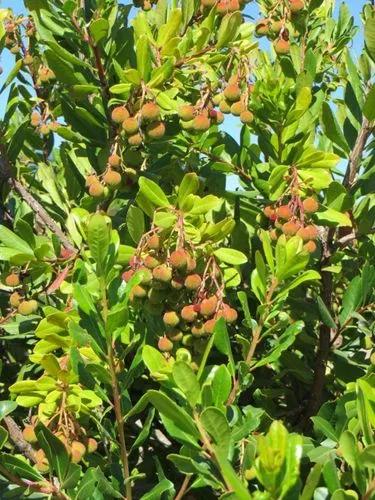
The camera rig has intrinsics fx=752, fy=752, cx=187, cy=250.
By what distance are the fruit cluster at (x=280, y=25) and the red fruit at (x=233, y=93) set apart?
18 centimetres

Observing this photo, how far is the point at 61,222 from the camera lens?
1679 mm

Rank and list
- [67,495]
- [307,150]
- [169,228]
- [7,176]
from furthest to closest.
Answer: [7,176]
[307,150]
[169,228]
[67,495]

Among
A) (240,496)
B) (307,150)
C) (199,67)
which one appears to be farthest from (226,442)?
(199,67)

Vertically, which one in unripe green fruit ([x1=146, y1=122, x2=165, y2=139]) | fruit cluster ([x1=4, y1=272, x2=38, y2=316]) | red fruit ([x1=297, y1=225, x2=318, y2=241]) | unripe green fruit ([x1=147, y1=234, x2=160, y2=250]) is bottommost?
fruit cluster ([x1=4, y1=272, x2=38, y2=316])

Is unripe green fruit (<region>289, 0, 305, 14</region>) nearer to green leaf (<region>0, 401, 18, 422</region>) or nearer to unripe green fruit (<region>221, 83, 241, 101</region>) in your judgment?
unripe green fruit (<region>221, 83, 241, 101</region>)

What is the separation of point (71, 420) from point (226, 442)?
414 millimetres

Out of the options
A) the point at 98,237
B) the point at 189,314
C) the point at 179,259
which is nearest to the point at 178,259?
the point at 179,259

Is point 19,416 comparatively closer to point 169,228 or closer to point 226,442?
point 169,228

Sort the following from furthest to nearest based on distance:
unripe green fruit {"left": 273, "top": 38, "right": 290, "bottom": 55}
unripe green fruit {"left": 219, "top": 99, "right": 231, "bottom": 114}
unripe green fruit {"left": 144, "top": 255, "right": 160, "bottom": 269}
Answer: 1. unripe green fruit {"left": 273, "top": 38, "right": 290, "bottom": 55}
2. unripe green fruit {"left": 219, "top": 99, "right": 231, "bottom": 114}
3. unripe green fruit {"left": 144, "top": 255, "right": 160, "bottom": 269}

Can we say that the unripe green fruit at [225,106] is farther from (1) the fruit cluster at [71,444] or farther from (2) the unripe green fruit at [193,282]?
(1) the fruit cluster at [71,444]

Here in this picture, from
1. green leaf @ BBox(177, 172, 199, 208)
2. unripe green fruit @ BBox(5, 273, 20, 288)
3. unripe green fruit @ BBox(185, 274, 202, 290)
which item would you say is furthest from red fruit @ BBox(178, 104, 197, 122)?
unripe green fruit @ BBox(5, 273, 20, 288)

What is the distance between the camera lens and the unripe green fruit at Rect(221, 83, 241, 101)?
1496mm

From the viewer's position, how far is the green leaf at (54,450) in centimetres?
100

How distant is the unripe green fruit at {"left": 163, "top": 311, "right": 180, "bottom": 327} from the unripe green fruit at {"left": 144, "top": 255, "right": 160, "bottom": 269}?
0.29ft
